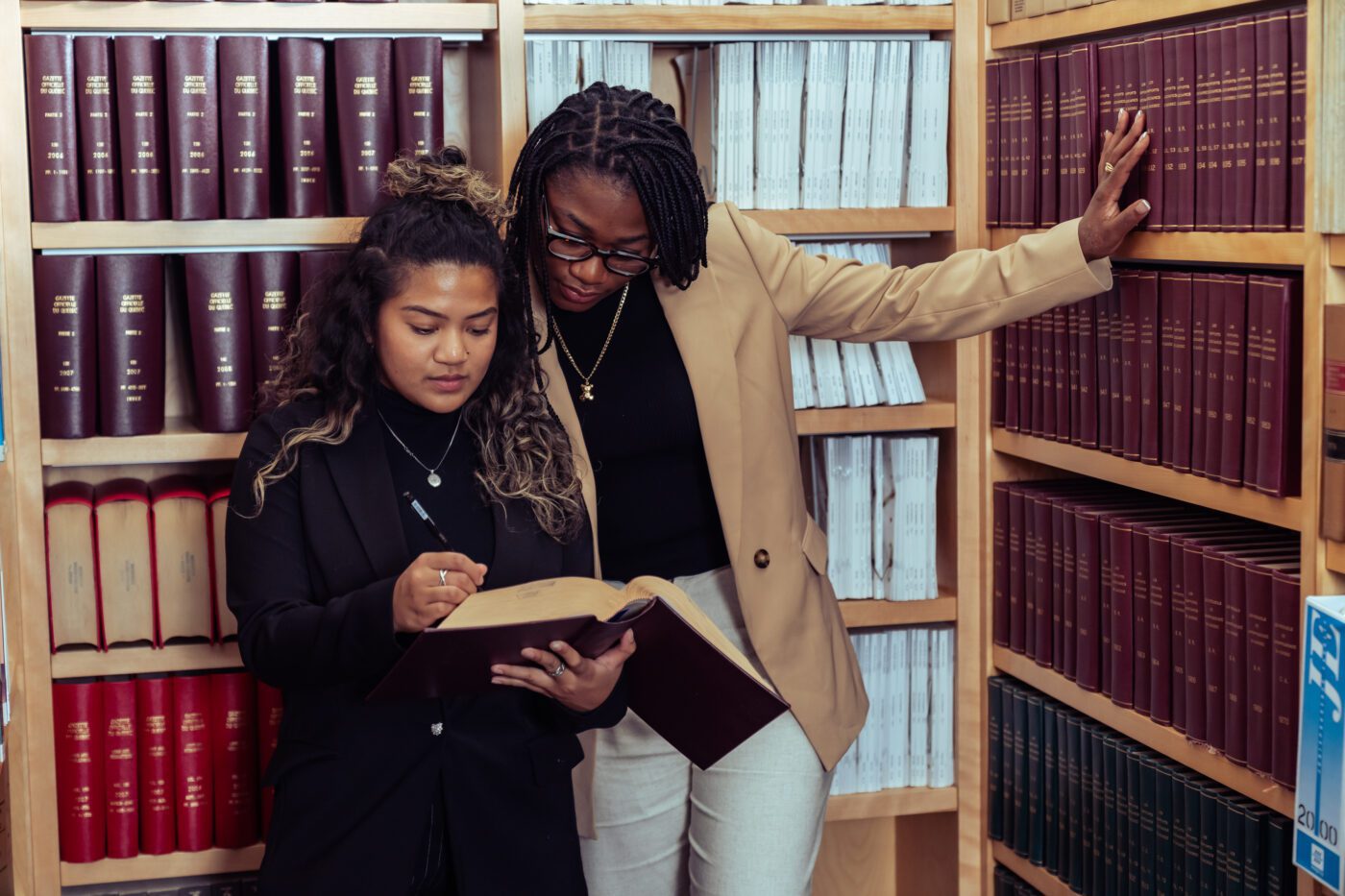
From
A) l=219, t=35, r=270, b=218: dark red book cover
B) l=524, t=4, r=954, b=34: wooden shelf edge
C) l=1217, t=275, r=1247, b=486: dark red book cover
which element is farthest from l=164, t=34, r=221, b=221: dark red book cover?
l=1217, t=275, r=1247, b=486: dark red book cover

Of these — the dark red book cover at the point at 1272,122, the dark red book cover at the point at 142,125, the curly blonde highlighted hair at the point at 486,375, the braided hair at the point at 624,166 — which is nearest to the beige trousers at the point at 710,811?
the curly blonde highlighted hair at the point at 486,375

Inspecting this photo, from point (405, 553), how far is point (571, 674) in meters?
0.22

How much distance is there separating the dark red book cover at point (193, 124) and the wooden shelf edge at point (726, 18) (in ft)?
1.49

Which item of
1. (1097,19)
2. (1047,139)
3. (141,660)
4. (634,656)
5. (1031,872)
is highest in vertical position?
(1097,19)

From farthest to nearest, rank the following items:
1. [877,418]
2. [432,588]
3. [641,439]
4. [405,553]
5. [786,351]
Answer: [877,418] → [786,351] → [641,439] → [405,553] → [432,588]

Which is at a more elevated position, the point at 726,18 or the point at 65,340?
the point at 726,18

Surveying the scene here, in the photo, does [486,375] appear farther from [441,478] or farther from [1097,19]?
[1097,19]

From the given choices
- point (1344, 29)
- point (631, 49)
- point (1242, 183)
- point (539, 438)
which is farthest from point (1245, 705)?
point (631, 49)

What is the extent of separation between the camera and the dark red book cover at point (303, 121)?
2.09m

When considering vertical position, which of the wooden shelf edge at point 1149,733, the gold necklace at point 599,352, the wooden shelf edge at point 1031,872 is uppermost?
the gold necklace at point 599,352

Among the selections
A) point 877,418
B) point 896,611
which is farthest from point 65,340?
point 896,611

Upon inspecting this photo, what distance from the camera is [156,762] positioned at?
2.22 m

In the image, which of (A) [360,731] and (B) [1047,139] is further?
(B) [1047,139]

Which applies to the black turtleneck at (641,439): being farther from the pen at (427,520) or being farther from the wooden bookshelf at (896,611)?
the wooden bookshelf at (896,611)
